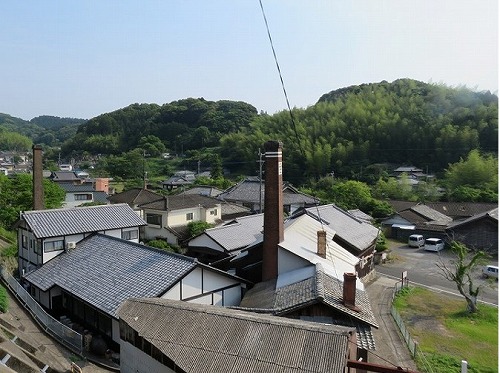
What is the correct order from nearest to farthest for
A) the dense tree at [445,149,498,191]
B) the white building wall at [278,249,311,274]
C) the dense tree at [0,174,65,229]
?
the white building wall at [278,249,311,274], the dense tree at [0,174,65,229], the dense tree at [445,149,498,191]

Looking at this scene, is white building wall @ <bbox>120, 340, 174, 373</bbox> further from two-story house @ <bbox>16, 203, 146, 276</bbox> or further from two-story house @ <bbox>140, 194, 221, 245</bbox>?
two-story house @ <bbox>140, 194, 221, 245</bbox>

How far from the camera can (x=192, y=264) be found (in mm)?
10680

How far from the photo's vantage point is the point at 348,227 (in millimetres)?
18359

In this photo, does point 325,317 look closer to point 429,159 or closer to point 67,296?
point 67,296

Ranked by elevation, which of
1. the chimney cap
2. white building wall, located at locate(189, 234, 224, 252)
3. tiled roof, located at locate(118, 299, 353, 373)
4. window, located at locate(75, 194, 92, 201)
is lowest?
white building wall, located at locate(189, 234, 224, 252)

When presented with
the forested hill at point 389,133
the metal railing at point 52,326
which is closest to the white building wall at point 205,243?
the metal railing at point 52,326

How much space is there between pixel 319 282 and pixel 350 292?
2.96 ft

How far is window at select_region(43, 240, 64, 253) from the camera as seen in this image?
46.1ft

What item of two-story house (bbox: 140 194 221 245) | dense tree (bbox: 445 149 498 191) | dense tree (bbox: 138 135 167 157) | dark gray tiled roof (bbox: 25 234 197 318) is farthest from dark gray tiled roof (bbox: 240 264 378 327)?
dense tree (bbox: 138 135 167 157)

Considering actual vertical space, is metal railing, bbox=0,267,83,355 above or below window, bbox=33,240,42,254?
below

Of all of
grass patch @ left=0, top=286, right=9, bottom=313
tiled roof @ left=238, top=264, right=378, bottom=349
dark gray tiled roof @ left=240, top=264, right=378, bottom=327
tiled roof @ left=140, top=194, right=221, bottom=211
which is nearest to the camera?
tiled roof @ left=238, top=264, right=378, bottom=349

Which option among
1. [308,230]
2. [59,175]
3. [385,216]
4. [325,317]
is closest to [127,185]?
[59,175]

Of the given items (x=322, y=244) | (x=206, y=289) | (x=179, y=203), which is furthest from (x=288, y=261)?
(x=179, y=203)

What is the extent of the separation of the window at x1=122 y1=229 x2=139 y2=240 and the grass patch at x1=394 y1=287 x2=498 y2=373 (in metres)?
10.2
